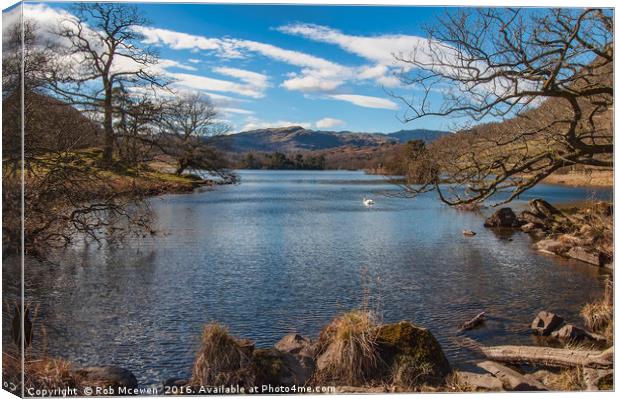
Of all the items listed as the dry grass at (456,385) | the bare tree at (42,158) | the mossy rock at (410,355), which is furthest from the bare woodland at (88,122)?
the dry grass at (456,385)

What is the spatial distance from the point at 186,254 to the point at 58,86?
27.6 feet

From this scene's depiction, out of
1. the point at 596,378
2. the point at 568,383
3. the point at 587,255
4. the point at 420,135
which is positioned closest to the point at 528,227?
the point at 587,255

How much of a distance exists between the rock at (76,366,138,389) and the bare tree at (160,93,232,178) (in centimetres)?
345

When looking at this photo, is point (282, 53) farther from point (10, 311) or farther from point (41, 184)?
point (10, 311)

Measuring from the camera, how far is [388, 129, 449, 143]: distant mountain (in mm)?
9234

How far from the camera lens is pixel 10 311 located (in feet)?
19.8

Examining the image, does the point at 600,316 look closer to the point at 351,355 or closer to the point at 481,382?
the point at 481,382

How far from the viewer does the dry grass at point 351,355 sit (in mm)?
6746

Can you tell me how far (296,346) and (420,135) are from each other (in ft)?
14.5

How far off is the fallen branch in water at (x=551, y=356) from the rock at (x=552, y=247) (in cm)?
963

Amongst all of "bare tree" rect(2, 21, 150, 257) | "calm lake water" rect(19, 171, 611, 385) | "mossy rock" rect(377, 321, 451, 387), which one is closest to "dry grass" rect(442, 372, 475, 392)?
"mossy rock" rect(377, 321, 451, 387)

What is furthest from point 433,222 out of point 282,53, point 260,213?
point 282,53

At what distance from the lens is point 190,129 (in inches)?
397

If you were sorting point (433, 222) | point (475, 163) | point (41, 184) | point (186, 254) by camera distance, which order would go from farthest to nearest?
point (433, 222)
point (186, 254)
point (475, 163)
point (41, 184)
